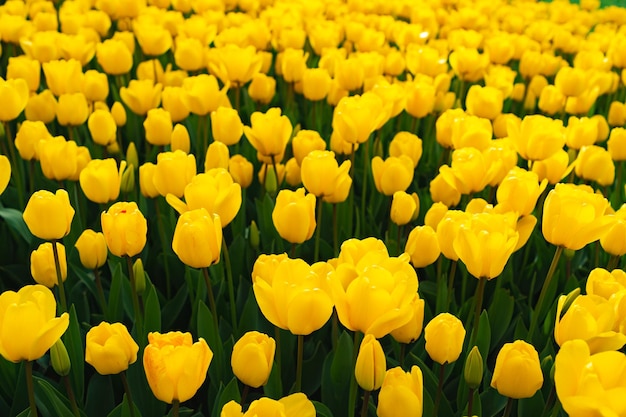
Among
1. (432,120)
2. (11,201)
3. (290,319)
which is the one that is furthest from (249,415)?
(432,120)

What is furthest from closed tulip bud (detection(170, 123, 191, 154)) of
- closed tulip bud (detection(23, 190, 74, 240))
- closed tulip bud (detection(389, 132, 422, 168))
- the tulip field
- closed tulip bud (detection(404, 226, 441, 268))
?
closed tulip bud (detection(404, 226, 441, 268))

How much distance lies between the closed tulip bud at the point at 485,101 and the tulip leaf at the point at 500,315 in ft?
3.50

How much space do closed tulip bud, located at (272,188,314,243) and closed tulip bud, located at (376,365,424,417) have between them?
0.59 meters

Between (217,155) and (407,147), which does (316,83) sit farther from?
(217,155)

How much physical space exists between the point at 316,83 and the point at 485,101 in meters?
0.76

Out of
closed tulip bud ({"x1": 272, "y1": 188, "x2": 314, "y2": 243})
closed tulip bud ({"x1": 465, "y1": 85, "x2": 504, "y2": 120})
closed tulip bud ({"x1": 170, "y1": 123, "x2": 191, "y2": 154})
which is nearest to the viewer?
closed tulip bud ({"x1": 272, "y1": 188, "x2": 314, "y2": 243})

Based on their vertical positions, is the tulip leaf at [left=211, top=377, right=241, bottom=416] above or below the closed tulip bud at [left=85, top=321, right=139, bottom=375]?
below

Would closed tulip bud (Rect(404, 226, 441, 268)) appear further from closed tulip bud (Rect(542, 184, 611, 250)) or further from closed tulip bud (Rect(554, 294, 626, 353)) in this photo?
closed tulip bud (Rect(554, 294, 626, 353))

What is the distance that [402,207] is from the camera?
225cm

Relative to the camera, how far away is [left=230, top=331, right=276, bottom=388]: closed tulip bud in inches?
55.5

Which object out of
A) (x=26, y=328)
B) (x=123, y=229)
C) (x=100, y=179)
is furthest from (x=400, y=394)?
(x=100, y=179)

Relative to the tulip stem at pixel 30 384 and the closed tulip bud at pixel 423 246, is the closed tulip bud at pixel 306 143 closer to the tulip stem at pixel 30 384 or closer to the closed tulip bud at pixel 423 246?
the closed tulip bud at pixel 423 246

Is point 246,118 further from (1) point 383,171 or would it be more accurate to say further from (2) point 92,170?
(2) point 92,170

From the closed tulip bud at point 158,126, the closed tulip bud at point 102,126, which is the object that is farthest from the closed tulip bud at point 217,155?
the closed tulip bud at point 102,126
